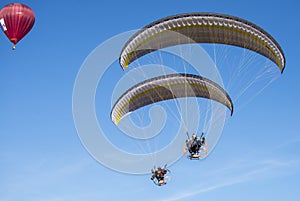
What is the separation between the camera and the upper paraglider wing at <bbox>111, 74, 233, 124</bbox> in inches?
1107

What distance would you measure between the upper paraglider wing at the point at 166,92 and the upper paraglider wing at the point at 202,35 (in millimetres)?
2181

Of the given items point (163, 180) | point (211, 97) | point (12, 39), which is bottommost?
point (163, 180)

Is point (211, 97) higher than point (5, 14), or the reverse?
point (5, 14)

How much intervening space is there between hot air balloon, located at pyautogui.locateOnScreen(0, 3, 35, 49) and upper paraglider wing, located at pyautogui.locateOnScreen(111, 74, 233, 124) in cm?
789

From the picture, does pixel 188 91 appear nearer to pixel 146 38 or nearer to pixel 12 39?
pixel 146 38

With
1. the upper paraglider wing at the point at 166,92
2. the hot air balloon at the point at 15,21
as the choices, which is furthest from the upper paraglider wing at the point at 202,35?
the hot air balloon at the point at 15,21

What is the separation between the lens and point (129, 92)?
96.5 ft

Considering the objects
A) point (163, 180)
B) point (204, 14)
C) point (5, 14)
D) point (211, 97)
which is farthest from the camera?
point (5, 14)

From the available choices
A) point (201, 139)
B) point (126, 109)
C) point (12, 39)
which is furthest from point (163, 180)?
point (12, 39)

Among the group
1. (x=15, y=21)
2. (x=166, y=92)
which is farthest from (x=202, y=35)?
(x=15, y=21)

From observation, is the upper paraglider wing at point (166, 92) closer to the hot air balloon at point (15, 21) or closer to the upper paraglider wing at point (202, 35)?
the upper paraglider wing at point (202, 35)

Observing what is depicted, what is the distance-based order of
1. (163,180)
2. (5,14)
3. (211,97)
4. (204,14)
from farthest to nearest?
(5,14) → (211,97) → (163,180) → (204,14)

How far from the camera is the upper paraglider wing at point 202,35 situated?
24797 mm

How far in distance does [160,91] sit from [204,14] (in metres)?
6.87
